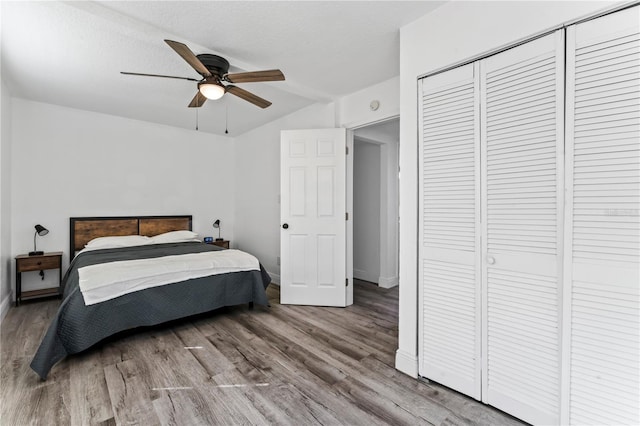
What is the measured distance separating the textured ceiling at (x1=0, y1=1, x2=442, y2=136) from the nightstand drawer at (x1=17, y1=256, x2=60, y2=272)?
1.98 meters

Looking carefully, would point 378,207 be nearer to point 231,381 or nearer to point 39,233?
point 231,381

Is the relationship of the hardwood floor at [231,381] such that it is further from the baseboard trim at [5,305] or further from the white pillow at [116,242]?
the white pillow at [116,242]

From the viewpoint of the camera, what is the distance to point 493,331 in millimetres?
1727

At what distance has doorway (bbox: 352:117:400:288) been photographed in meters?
4.45

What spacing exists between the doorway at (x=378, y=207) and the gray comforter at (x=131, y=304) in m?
1.89

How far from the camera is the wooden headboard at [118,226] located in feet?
13.4

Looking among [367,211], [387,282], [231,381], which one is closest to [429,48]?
[231,381]

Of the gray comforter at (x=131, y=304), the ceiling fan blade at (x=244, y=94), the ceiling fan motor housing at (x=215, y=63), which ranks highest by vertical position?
the ceiling fan motor housing at (x=215, y=63)

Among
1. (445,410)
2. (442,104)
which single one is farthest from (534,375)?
(442,104)

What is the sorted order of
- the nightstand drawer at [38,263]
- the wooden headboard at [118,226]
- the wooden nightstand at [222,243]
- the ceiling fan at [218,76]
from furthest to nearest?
the wooden nightstand at [222,243] → the wooden headboard at [118,226] → the nightstand drawer at [38,263] → the ceiling fan at [218,76]

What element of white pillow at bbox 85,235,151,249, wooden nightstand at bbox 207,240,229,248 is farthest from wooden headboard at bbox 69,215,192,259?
wooden nightstand at bbox 207,240,229,248

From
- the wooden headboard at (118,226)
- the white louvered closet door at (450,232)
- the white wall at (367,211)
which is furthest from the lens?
the white wall at (367,211)

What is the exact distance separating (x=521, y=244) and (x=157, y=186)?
4.93 m

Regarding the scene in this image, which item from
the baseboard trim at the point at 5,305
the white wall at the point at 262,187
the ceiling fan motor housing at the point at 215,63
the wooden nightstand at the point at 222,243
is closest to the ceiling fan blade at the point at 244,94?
the ceiling fan motor housing at the point at 215,63
